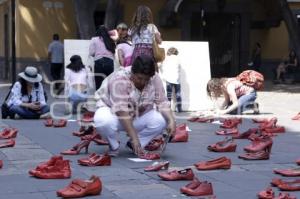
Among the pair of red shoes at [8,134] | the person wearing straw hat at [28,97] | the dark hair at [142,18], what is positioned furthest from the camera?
the person wearing straw hat at [28,97]

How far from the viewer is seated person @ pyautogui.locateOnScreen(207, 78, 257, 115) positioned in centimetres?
1360

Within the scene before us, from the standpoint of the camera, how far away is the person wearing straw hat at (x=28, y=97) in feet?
41.1

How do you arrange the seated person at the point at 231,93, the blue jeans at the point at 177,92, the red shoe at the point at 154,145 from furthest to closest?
1. the blue jeans at the point at 177,92
2. the seated person at the point at 231,93
3. the red shoe at the point at 154,145

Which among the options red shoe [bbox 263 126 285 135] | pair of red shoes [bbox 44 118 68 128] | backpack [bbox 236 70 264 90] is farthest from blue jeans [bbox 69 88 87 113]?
red shoe [bbox 263 126 285 135]

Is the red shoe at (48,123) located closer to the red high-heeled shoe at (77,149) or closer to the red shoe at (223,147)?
the red high-heeled shoe at (77,149)

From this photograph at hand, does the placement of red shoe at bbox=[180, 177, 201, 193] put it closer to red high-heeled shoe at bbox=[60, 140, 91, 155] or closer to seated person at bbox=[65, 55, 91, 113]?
red high-heeled shoe at bbox=[60, 140, 91, 155]

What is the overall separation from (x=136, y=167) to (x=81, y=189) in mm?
1500

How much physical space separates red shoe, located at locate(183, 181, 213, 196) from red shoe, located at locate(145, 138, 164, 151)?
2565 millimetres

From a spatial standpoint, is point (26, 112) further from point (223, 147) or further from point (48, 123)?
point (223, 147)

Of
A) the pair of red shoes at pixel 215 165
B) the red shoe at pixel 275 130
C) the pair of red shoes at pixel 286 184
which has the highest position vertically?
the red shoe at pixel 275 130

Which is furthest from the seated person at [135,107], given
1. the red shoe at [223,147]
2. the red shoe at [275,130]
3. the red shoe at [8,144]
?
the red shoe at [275,130]

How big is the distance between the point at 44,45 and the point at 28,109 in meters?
15.1

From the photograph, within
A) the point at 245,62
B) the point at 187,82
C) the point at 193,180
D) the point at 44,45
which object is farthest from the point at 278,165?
the point at 245,62

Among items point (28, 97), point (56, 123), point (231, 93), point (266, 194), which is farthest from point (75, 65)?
point (266, 194)
